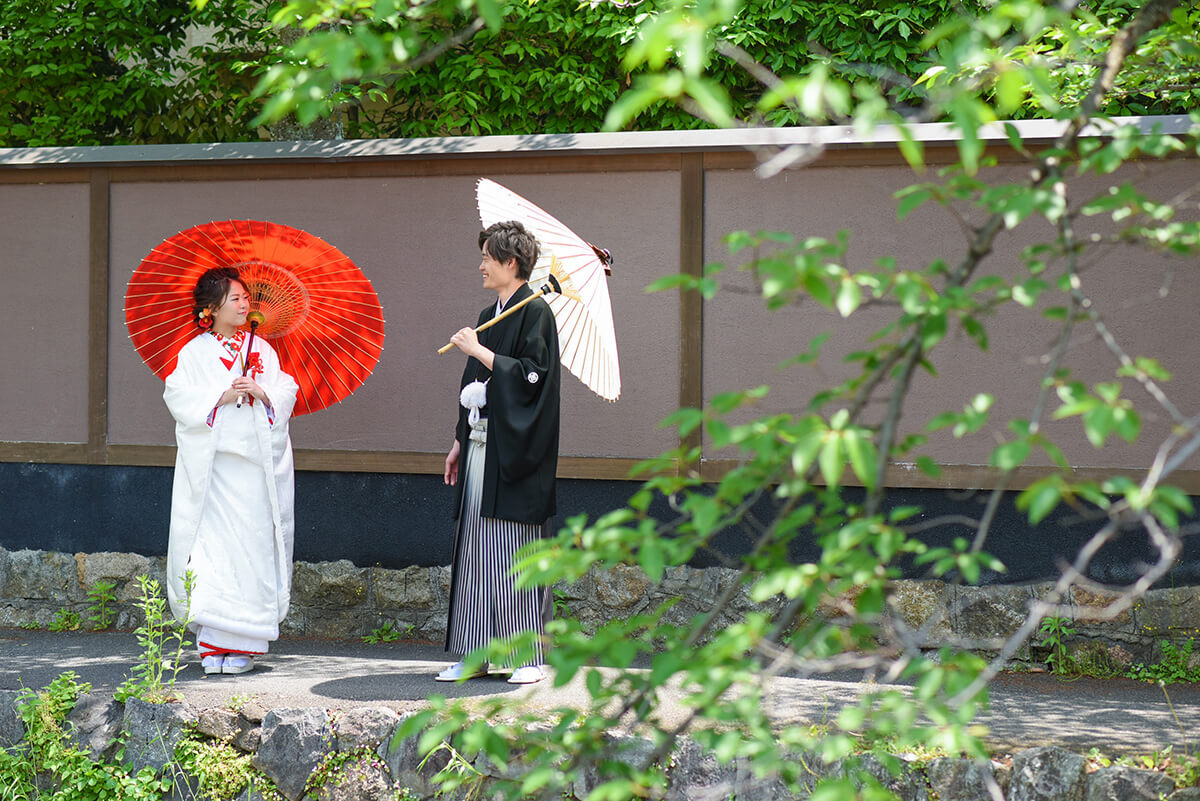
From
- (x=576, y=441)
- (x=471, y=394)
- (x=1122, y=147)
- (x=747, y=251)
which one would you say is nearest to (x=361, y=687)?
(x=471, y=394)

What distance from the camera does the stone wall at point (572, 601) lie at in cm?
457

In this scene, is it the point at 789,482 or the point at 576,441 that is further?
the point at 576,441

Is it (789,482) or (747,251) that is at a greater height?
(747,251)

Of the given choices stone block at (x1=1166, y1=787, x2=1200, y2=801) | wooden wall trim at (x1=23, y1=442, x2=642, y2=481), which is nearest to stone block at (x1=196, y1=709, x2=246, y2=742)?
wooden wall trim at (x1=23, y1=442, x2=642, y2=481)

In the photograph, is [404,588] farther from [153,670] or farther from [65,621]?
[65,621]

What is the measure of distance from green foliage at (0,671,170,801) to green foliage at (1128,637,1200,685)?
367cm

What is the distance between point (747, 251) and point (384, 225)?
5.55 feet

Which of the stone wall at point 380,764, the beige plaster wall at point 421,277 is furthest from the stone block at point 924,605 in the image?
the stone wall at point 380,764

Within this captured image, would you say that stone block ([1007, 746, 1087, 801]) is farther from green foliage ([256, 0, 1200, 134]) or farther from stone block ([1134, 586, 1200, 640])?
green foliage ([256, 0, 1200, 134])

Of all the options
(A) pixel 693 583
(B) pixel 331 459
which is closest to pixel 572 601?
(A) pixel 693 583

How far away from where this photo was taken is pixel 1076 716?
3.90 m

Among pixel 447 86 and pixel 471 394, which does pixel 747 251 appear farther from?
pixel 447 86

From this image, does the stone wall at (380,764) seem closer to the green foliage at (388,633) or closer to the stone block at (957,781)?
the stone block at (957,781)

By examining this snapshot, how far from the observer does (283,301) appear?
454cm
